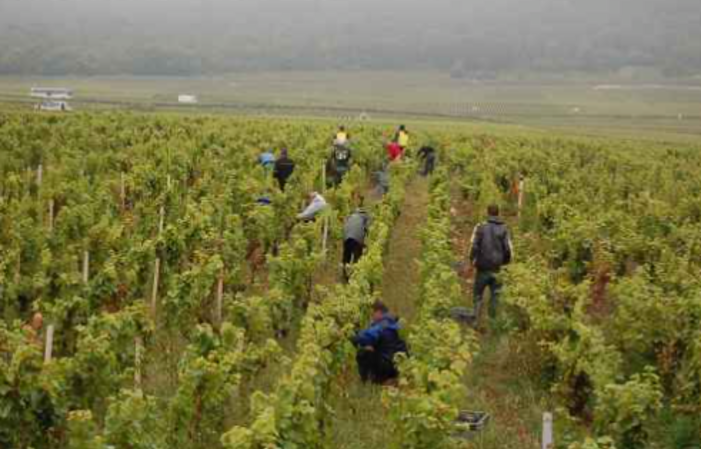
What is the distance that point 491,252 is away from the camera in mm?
13094

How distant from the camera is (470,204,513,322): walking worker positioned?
515 inches

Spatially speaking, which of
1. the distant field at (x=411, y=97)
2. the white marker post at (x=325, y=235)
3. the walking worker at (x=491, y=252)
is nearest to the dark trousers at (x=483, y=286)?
the walking worker at (x=491, y=252)

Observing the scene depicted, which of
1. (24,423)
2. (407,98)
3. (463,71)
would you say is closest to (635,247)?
(24,423)

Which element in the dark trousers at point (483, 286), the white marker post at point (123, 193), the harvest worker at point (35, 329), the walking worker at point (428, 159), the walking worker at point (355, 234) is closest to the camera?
the harvest worker at point (35, 329)

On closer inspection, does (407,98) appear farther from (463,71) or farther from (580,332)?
(580,332)

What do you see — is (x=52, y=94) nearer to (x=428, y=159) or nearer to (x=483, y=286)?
(x=428, y=159)

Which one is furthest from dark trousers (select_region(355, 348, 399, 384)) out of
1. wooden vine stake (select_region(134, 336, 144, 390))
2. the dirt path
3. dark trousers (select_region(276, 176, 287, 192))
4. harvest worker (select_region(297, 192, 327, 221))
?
dark trousers (select_region(276, 176, 287, 192))

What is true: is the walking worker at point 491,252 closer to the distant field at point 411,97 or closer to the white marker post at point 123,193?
the white marker post at point 123,193

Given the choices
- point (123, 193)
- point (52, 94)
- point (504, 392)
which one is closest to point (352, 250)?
point (504, 392)

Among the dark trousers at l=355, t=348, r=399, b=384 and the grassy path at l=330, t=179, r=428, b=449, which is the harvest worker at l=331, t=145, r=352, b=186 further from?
the dark trousers at l=355, t=348, r=399, b=384

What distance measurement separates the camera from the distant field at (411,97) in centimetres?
9119

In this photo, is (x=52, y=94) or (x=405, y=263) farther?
(x=52, y=94)

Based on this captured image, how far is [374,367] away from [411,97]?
127 metres

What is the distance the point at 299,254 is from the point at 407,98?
121 m
